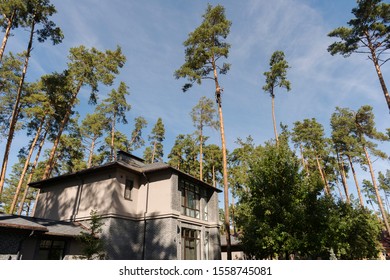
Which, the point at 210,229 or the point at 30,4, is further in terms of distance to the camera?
the point at 210,229

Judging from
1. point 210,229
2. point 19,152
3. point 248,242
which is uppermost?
point 19,152

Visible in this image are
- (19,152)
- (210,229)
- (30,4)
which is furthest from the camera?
(19,152)

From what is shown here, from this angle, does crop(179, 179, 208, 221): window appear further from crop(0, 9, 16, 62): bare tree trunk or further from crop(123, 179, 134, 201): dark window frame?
crop(0, 9, 16, 62): bare tree trunk

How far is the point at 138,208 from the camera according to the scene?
16.8 meters

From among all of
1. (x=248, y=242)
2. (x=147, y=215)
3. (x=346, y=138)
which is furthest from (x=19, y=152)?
(x=346, y=138)

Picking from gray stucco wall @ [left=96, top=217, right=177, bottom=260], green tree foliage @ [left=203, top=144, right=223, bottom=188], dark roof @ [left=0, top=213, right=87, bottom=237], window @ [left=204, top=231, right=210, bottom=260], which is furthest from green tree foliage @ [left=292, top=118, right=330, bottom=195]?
dark roof @ [left=0, top=213, right=87, bottom=237]

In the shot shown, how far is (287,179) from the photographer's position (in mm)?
12922

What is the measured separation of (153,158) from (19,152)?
1734 centimetres

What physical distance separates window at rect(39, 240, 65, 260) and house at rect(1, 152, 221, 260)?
Result: 1904 mm

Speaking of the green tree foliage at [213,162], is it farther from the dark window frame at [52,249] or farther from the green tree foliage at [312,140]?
the dark window frame at [52,249]

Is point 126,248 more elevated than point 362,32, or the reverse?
point 362,32

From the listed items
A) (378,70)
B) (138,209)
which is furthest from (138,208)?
(378,70)

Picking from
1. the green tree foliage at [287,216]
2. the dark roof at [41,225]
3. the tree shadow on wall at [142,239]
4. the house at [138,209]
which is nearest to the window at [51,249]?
the dark roof at [41,225]
